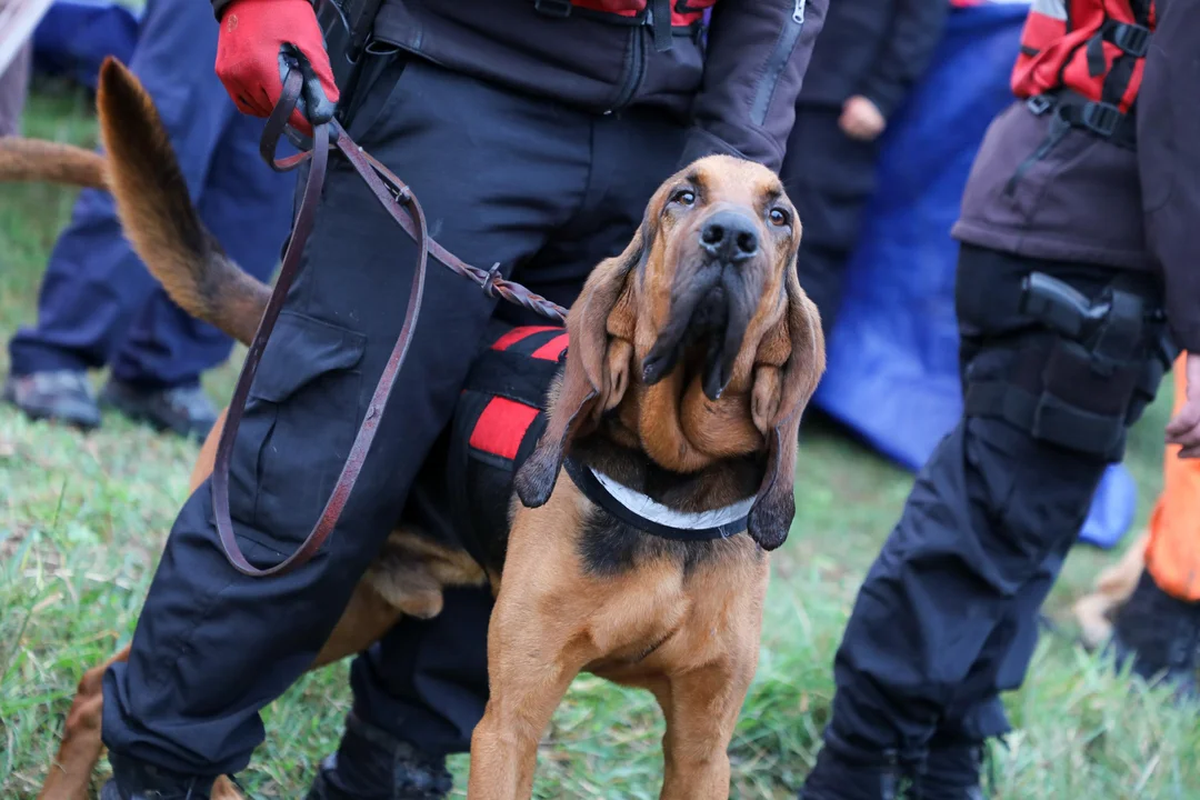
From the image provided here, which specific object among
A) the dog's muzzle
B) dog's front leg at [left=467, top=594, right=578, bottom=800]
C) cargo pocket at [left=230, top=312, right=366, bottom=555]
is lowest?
dog's front leg at [left=467, top=594, right=578, bottom=800]

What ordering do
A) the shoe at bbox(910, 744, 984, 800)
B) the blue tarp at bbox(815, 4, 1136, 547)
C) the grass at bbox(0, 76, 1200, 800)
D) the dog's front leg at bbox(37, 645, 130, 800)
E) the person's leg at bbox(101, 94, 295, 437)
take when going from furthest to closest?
the blue tarp at bbox(815, 4, 1136, 547), the person's leg at bbox(101, 94, 295, 437), the shoe at bbox(910, 744, 984, 800), the grass at bbox(0, 76, 1200, 800), the dog's front leg at bbox(37, 645, 130, 800)

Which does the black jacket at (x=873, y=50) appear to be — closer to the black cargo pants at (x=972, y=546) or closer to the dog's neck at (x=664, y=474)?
the black cargo pants at (x=972, y=546)

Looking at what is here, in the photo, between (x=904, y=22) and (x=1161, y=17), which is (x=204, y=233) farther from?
(x=904, y=22)

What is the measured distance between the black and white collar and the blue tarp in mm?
4942

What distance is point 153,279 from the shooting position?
17.0 ft

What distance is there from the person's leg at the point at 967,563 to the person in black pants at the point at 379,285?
1.06 meters

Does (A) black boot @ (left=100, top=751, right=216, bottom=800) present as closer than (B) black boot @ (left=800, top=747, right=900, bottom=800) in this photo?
Yes

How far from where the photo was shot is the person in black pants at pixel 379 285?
2.45 meters

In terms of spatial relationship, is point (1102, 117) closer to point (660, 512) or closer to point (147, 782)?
point (660, 512)

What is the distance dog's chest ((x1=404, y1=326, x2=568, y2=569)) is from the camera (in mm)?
2516

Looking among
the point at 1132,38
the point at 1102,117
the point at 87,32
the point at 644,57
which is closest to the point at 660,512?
the point at 644,57

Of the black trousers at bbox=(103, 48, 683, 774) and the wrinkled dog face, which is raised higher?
the wrinkled dog face

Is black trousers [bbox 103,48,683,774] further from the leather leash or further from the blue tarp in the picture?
the blue tarp

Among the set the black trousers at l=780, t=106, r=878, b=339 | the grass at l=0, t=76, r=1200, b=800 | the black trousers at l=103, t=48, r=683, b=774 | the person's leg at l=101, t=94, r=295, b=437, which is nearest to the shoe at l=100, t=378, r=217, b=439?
the person's leg at l=101, t=94, r=295, b=437
